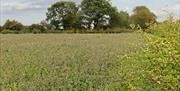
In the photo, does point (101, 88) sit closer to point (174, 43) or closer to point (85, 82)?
point (85, 82)

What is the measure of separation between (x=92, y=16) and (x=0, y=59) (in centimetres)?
5573

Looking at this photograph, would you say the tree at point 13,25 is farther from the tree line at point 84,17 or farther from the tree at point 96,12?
the tree at point 96,12

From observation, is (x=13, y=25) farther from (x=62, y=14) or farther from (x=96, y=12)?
(x=96, y=12)

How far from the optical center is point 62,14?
67562 millimetres

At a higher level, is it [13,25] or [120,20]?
[120,20]

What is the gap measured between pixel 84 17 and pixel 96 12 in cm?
367

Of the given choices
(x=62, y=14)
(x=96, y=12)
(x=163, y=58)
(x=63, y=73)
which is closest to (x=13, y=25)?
(x=62, y=14)

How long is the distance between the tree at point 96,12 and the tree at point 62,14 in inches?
83.8

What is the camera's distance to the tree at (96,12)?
65356 mm

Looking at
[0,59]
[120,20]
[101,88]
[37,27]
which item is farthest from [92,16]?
[101,88]

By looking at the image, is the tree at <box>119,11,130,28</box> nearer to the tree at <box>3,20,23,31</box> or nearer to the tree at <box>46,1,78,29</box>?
the tree at <box>46,1,78,29</box>

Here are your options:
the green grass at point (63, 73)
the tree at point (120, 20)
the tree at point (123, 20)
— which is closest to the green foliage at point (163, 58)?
the green grass at point (63, 73)

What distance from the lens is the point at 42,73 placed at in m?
9.23

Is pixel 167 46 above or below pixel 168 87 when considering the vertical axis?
above
